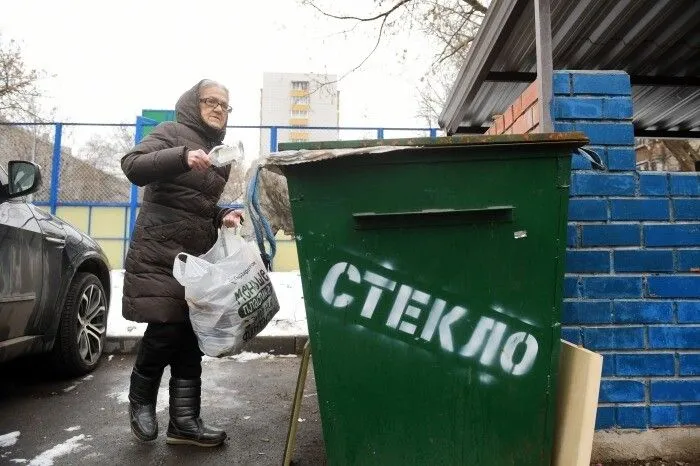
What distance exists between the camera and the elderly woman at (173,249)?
2.33 metres

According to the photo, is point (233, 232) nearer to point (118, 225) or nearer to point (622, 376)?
point (622, 376)

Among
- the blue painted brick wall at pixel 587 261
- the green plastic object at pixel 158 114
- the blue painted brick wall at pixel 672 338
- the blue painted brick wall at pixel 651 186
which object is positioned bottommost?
the blue painted brick wall at pixel 672 338

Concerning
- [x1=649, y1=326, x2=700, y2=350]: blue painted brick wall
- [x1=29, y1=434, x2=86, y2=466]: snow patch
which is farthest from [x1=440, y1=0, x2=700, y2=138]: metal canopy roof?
[x1=29, y1=434, x2=86, y2=466]: snow patch

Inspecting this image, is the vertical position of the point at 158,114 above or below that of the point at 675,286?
above

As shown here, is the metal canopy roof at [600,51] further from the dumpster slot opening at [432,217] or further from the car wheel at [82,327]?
the car wheel at [82,327]

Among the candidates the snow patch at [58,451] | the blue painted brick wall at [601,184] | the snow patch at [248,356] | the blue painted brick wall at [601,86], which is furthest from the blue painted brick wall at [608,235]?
the snow patch at [248,356]

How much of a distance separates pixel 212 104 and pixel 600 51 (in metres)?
2.70

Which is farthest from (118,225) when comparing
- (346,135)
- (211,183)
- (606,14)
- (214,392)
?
(606,14)

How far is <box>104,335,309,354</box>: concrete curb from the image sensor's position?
455cm

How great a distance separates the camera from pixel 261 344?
4.62 meters

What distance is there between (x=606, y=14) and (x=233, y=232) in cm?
250

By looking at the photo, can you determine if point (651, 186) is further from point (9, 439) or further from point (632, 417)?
point (9, 439)

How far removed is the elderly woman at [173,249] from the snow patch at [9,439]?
2.28 feet

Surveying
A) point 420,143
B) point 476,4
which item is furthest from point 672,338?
point 476,4
